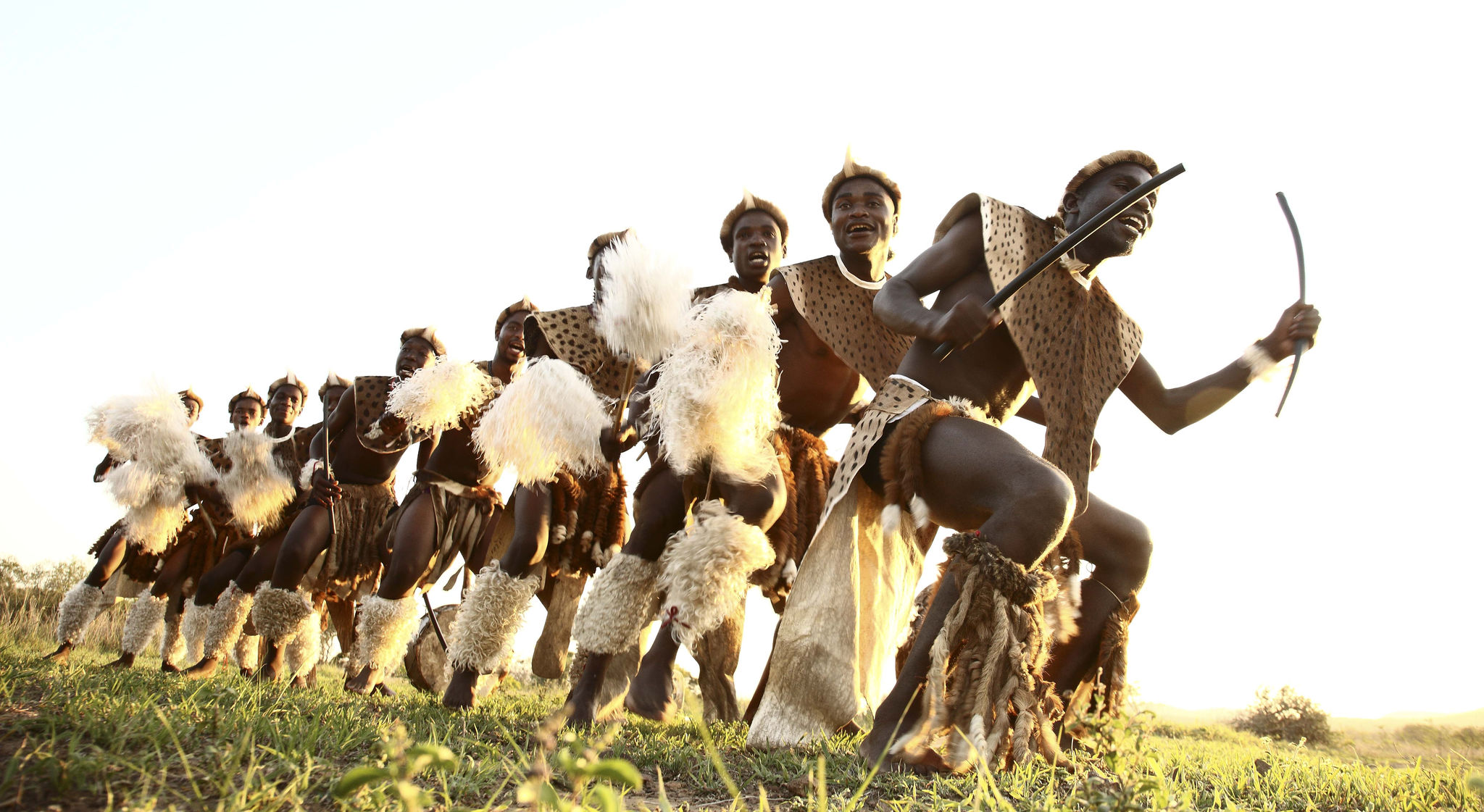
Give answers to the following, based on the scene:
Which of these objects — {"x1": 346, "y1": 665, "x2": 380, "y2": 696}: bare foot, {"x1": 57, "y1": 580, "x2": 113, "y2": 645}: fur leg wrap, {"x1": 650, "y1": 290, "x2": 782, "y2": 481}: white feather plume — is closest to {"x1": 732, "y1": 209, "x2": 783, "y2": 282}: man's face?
{"x1": 650, "y1": 290, "x2": 782, "y2": 481}: white feather plume

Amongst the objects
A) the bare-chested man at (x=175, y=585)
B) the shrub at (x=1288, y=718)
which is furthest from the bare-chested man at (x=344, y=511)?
the shrub at (x=1288, y=718)

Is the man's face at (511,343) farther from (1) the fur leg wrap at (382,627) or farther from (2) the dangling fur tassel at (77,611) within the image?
(2) the dangling fur tassel at (77,611)

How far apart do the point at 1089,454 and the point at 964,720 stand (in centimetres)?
117

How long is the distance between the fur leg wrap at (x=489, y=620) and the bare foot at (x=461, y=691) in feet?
0.12

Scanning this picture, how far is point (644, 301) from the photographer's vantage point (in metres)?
3.94

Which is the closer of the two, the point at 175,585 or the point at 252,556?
the point at 252,556

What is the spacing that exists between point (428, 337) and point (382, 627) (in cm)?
205

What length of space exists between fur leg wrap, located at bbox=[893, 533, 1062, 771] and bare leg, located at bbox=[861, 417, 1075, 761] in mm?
50

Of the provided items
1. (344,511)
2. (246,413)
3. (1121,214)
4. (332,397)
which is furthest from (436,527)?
(1121,214)

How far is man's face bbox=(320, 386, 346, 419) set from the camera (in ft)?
22.6

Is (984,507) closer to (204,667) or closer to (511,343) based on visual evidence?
(511,343)

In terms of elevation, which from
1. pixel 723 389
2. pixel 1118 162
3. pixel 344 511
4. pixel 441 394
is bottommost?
pixel 344 511

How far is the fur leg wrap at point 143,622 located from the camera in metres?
7.14

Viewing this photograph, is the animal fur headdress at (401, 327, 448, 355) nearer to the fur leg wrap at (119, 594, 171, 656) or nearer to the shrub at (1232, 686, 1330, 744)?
the fur leg wrap at (119, 594, 171, 656)
